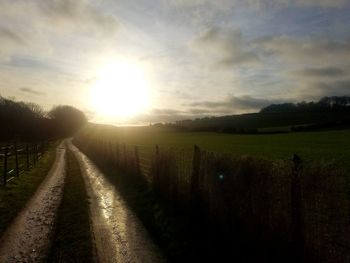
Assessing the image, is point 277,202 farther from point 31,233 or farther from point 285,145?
point 285,145

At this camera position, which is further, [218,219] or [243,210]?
[218,219]

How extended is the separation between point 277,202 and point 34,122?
356 ft

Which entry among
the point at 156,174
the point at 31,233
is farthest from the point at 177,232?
the point at 156,174

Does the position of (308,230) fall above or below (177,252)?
above

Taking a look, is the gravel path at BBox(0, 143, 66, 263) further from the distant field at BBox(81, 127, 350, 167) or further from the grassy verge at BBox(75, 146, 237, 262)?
the distant field at BBox(81, 127, 350, 167)

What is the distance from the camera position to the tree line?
84250mm

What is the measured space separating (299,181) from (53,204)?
10.6 metres

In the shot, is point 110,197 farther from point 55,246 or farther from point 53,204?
point 55,246

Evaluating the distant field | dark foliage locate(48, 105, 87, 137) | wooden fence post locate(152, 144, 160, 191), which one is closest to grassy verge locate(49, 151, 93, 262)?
wooden fence post locate(152, 144, 160, 191)

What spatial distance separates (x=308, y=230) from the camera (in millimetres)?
6602

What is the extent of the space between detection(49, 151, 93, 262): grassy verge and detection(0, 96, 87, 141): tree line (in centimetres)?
6268

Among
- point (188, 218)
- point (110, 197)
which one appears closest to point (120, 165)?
point (110, 197)

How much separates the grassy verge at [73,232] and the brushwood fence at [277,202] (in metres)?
3.33

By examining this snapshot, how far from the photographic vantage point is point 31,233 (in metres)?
10.3
